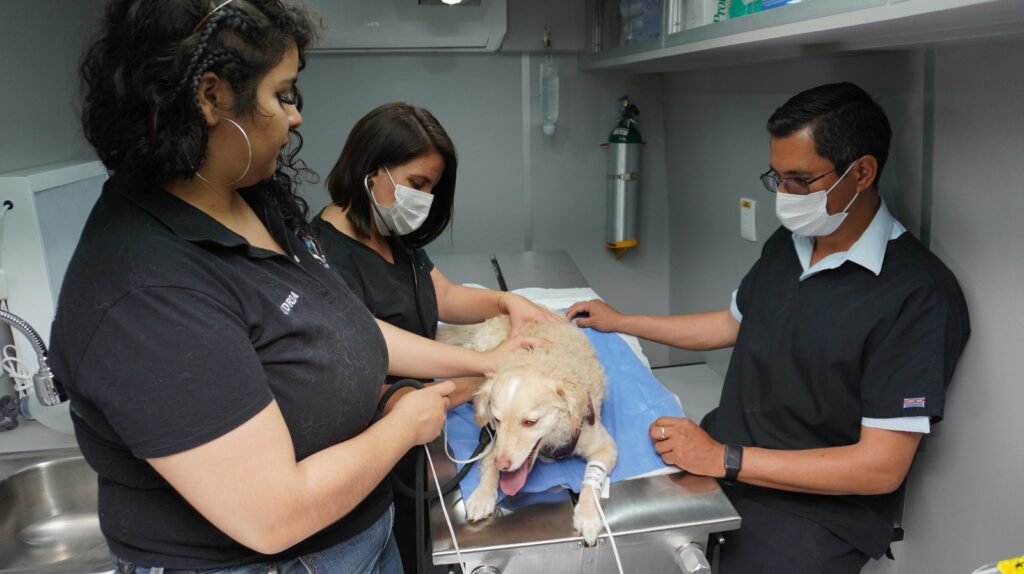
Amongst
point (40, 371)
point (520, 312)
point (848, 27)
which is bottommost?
point (40, 371)

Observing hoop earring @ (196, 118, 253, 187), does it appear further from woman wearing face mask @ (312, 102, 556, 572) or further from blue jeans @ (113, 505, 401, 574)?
woman wearing face mask @ (312, 102, 556, 572)

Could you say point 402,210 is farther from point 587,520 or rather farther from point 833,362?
point 833,362

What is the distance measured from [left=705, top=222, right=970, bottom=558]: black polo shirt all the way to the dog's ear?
2.32ft

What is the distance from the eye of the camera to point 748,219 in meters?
2.49

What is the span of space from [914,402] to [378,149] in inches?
53.3

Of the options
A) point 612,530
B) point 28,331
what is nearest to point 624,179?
point 612,530

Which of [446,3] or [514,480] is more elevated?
[446,3]

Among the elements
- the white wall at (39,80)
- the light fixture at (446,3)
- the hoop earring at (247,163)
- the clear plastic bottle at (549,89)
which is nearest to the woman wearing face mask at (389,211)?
the hoop earring at (247,163)

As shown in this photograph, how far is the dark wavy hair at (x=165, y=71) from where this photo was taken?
0.76 m

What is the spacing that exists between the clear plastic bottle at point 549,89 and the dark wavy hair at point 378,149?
1.65 m

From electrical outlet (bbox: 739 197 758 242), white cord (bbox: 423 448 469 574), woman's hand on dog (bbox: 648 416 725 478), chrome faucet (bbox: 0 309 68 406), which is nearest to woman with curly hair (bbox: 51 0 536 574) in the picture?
white cord (bbox: 423 448 469 574)

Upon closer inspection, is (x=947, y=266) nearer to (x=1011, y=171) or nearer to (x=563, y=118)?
(x=1011, y=171)

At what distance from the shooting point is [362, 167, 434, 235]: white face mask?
1.69 meters

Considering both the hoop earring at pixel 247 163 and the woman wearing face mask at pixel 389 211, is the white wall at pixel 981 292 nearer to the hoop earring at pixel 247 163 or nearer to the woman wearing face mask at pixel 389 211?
the woman wearing face mask at pixel 389 211
